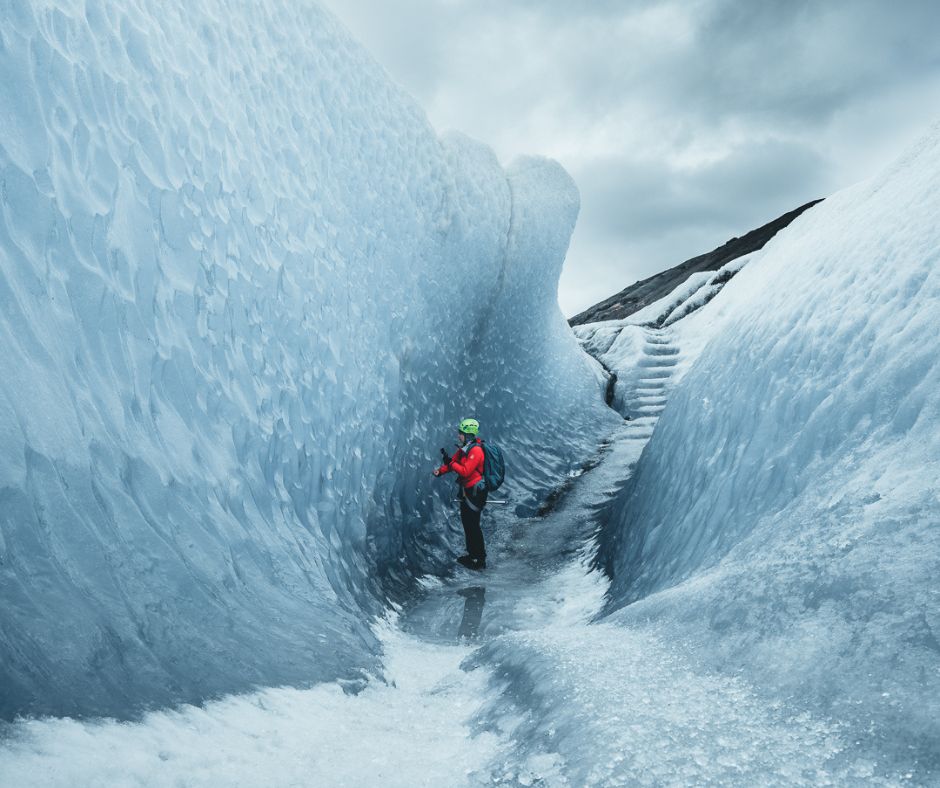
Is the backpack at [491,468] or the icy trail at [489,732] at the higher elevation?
the backpack at [491,468]

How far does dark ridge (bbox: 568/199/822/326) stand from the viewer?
22.3 m

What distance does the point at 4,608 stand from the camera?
210 cm

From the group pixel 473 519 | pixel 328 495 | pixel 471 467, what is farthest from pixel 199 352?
pixel 473 519

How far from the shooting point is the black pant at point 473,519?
21.6 feet

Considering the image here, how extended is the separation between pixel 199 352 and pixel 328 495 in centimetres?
180

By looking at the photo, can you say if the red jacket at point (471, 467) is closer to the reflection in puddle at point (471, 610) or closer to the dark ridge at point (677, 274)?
the reflection in puddle at point (471, 610)

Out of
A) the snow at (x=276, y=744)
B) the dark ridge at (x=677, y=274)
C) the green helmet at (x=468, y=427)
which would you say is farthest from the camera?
the dark ridge at (x=677, y=274)

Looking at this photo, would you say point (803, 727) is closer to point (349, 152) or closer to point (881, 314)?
point (881, 314)

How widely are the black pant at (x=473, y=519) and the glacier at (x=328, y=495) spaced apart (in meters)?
0.30

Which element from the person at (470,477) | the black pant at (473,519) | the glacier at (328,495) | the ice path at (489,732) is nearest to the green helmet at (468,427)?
the person at (470,477)

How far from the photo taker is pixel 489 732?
107 inches

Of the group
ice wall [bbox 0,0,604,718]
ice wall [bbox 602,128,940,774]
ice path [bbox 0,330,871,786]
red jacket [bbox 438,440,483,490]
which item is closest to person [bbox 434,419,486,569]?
red jacket [bbox 438,440,483,490]

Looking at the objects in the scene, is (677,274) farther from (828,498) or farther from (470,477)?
(828,498)

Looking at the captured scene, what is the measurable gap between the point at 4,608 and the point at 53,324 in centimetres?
117
